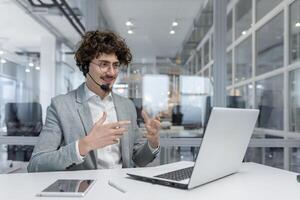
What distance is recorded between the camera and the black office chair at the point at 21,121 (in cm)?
348

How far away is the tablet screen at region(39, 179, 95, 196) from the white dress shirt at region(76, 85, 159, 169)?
0.44 m

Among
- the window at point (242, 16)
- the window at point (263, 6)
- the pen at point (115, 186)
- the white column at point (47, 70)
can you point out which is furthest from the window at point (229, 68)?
the pen at point (115, 186)

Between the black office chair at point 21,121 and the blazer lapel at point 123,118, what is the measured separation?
1.84 metres

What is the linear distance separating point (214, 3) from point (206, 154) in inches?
102

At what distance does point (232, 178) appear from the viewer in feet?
4.49

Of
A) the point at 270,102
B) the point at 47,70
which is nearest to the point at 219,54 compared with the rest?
the point at 270,102

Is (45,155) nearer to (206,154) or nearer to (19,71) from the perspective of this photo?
(206,154)

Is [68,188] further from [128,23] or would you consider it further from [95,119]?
[128,23]

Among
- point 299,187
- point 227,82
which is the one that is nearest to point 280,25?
Result: point 227,82

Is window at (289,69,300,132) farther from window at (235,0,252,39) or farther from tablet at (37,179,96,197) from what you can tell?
tablet at (37,179,96,197)

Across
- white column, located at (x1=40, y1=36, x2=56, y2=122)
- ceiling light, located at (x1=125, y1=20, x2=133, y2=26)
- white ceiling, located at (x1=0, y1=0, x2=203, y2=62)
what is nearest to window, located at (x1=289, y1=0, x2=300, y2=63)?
white ceiling, located at (x1=0, y1=0, x2=203, y2=62)

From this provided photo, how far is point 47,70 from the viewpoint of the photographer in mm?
3703

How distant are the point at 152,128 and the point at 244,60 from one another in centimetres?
235

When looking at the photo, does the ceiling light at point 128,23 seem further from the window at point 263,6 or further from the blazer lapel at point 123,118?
the blazer lapel at point 123,118
